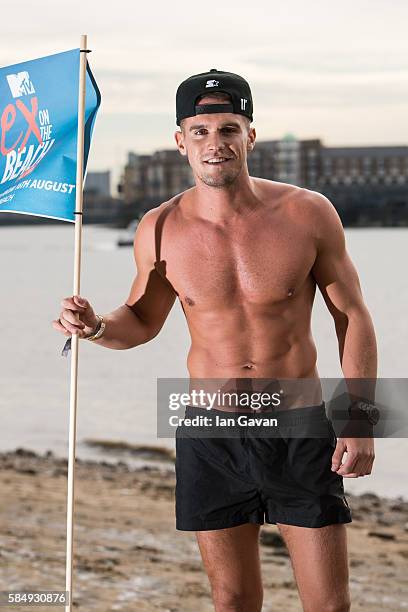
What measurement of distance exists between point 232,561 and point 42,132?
1.57 meters

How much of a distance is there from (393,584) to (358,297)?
3.97m

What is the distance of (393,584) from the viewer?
681 cm

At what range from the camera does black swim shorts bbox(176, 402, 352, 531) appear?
3277mm

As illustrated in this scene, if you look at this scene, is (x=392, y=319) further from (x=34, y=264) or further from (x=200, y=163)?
(x=34, y=264)

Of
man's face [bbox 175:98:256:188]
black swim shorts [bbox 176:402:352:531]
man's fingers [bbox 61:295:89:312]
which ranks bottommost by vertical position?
black swim shorts [bbox 176:402:352:531]

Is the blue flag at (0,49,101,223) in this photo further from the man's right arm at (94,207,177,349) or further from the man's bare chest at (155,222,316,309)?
the man's bare chest at (155,222,316,309)

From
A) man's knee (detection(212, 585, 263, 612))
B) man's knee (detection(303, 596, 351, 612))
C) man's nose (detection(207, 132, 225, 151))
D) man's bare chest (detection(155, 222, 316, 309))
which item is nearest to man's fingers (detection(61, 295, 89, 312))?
man's bare chest (detection(155, 222, 316, 309))

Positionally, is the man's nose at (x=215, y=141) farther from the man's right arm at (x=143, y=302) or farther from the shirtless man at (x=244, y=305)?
the man's right arm at (x=143, y=302)

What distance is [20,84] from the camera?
3764mm

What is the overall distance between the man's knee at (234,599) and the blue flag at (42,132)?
1.29 m

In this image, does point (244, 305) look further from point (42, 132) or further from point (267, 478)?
point (42, 132)

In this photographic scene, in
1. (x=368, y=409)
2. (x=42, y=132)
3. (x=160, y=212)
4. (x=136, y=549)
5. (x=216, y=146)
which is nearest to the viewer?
(x=216, y=146)

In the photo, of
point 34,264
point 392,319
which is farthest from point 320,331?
point 34,264

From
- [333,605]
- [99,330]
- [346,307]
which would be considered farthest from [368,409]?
[99,330]
